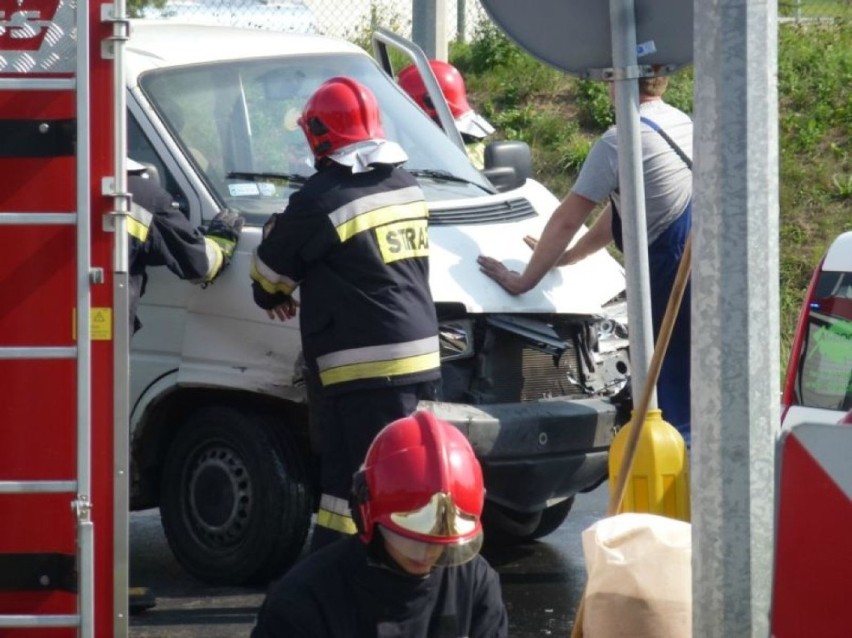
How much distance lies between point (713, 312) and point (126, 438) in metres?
1.80

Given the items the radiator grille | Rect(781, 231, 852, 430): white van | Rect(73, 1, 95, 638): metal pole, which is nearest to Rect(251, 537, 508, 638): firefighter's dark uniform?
Rect(73, 1, 95, 638): metal pole

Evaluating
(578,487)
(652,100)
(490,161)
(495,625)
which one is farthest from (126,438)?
(490,161)

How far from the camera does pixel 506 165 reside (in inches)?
305

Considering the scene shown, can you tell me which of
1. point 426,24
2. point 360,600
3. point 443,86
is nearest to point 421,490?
point 360,600

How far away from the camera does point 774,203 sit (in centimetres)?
349

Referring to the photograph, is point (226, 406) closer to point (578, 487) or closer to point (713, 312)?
point (578, 487)

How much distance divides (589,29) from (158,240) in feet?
5.80

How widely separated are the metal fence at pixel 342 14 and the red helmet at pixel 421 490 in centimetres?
1174

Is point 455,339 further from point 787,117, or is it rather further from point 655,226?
point 787,117

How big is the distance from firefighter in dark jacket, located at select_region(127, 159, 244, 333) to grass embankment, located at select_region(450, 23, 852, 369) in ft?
21.0

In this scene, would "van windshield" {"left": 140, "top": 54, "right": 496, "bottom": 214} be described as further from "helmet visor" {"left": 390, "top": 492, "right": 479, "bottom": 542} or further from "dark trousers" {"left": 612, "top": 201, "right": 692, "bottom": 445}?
"helmet visor" {"left": 390, "top": 492, "right": 479, "bottom": 542}

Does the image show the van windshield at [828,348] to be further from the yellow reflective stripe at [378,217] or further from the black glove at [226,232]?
the black glove at [226,232]

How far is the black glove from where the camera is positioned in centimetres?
639

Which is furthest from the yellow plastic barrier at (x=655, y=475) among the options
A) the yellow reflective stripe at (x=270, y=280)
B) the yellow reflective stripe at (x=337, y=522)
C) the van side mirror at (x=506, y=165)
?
the van side mirror at (x=506, y=165)
